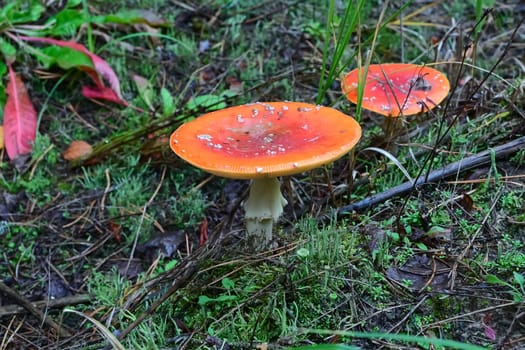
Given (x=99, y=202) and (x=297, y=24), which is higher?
(x=297, y=24)

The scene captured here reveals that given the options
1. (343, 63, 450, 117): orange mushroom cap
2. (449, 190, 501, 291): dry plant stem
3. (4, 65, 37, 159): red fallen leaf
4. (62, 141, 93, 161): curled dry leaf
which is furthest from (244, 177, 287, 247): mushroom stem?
(4, 65, 37, 159): red fallen leaf

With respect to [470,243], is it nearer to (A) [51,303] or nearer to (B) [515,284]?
(B) [515,284]

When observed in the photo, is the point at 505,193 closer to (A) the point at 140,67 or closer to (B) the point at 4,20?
(A) the point at 140,67

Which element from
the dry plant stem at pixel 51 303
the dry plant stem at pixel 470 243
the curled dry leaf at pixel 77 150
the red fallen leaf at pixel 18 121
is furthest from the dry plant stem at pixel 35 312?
the dry plant stem at pixel 470 243

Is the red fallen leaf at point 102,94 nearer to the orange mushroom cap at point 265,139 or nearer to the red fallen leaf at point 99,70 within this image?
the red fallen leaf at point 99,70

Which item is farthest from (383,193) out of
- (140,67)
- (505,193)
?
(140,67)

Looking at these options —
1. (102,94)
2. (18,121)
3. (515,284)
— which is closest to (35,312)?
(18,121)
